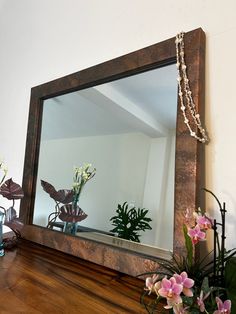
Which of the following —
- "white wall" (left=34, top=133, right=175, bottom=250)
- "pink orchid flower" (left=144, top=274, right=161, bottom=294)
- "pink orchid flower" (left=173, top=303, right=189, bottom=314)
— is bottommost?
"pink orchid flower" (left=173, top=303, right=189, bottom=314)

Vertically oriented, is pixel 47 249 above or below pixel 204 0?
below

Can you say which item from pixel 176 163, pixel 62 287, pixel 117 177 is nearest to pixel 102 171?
pixel 117 177

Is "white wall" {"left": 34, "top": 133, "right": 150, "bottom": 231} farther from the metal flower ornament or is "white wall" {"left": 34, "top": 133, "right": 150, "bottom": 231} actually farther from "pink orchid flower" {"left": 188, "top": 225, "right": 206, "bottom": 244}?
"pink orchid flower" {"left": 188, "top": 225, "right": 206, "bottom": 244}

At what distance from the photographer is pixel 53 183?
1.24 m

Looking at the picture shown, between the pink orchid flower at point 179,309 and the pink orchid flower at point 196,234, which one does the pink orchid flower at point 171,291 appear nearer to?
the pink orchid flower at point 179,309

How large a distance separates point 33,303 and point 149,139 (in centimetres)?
63

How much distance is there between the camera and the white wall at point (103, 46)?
0.80 m

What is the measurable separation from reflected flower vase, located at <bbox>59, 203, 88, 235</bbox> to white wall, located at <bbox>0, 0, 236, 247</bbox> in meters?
0.45

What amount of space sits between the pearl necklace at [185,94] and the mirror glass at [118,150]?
4cm

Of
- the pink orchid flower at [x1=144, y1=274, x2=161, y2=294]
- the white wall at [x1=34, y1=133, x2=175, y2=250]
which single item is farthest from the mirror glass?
the pink orchid flower at [x1=144, y1=274, x2=161, y2=294]

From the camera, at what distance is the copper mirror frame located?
0.79m

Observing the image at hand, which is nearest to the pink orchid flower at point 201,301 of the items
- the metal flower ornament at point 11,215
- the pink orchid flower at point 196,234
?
the pink orchid flower at point 196,234

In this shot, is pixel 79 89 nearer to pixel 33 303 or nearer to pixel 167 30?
pixel 167 30

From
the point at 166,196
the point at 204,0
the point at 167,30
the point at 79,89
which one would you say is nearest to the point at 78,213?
the point at 166,196
